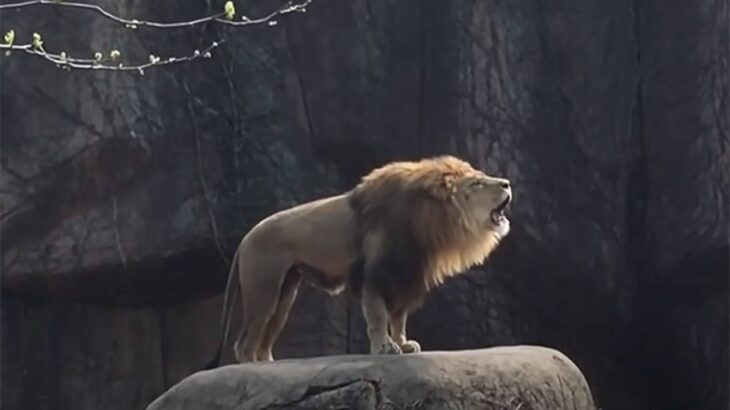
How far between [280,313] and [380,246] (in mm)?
540

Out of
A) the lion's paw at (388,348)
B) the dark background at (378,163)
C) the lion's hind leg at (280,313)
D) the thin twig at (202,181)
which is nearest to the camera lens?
the lion's paw at (388,348)

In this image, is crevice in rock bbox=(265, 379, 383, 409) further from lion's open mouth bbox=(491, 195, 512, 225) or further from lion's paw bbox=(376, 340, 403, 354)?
lion's open mouth bbox=(491, 195, 512, 225)

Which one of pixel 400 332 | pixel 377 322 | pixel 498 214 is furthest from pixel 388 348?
pixel 498 214

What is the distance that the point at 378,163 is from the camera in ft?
25.1

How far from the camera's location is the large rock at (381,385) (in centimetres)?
464

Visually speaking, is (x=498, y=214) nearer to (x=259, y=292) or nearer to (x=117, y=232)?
(x=259, y=292)

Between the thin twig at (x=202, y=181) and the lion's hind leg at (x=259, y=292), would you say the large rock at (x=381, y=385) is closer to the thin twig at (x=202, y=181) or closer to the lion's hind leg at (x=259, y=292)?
the lion's hind leg at (x=259, y=292)

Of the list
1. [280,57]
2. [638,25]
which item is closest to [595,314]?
[638,25]

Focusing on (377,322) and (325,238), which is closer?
(377,322)

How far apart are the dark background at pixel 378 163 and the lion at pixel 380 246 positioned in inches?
82.7

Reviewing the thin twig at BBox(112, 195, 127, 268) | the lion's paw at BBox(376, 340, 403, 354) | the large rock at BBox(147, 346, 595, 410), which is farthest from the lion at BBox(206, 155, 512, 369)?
the thin twig at BBox(112, 195, 127, 268)

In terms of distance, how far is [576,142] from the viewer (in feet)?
25.7

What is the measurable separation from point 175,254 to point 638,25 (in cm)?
271

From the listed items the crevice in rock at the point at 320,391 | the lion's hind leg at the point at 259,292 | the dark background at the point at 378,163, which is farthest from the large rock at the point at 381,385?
the dark background at the point at 378,163
